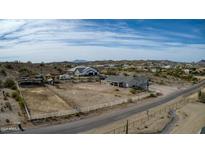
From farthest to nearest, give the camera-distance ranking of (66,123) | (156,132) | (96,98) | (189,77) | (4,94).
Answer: (189,77) < (96,98) < (4,94) < (66,123) < (156,132)

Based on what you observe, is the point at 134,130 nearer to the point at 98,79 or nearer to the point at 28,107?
the point at 28,107

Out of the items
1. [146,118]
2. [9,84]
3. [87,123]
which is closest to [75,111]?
[87,123]

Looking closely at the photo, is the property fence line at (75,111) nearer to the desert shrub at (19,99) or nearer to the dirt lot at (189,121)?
the desert shrub at (19,99)

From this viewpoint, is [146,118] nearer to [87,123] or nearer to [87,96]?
[87,123]

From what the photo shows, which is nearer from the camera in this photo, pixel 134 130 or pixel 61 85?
pixel 134 130

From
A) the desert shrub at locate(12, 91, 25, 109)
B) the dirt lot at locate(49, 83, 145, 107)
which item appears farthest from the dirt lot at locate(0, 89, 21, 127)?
the dirt lot at locate(49, 83, 145, 107)

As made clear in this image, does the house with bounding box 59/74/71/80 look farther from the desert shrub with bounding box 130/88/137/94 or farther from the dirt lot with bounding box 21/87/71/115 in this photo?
the dirt lot with bounding box 21/87/71/115
